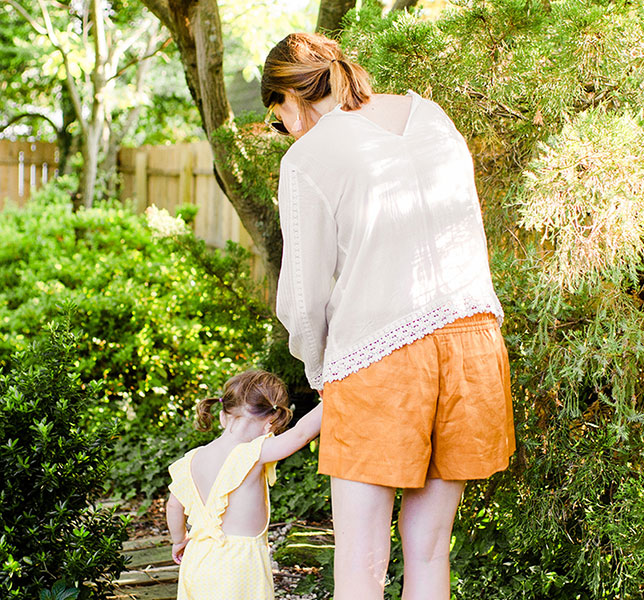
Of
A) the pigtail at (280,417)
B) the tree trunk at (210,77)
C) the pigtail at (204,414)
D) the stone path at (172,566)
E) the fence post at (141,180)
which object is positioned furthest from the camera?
the fence post at (141,180)

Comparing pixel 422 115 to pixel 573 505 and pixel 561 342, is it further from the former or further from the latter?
pixel 573 505

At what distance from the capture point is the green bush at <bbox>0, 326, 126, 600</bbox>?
2367 millimetres

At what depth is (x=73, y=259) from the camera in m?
6.28

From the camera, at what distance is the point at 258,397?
2.41 m

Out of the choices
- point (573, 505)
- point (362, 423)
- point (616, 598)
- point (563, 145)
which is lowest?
point (616, 598)

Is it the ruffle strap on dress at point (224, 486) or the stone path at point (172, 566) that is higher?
the ruffle strap on dress at point (224, 486)

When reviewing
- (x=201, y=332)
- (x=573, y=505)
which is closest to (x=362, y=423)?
(x=573, y=505)

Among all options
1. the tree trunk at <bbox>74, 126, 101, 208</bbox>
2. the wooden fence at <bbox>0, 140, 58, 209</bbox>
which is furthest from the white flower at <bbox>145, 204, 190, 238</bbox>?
the wooden fence at <bbox>0, 140, 58, 209</bbox>

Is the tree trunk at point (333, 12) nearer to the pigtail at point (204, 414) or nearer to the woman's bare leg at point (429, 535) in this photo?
the pigtail at point (204, 414)

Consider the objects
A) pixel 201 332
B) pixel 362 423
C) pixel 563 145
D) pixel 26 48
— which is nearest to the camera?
pixel 362 423

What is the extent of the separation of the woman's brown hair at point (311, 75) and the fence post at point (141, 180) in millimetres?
9623

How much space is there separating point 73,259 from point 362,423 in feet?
16.4

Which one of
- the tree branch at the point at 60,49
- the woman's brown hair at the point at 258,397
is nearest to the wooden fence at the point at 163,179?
the tree branch at the point at 60,49

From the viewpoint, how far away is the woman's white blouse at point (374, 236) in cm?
174
